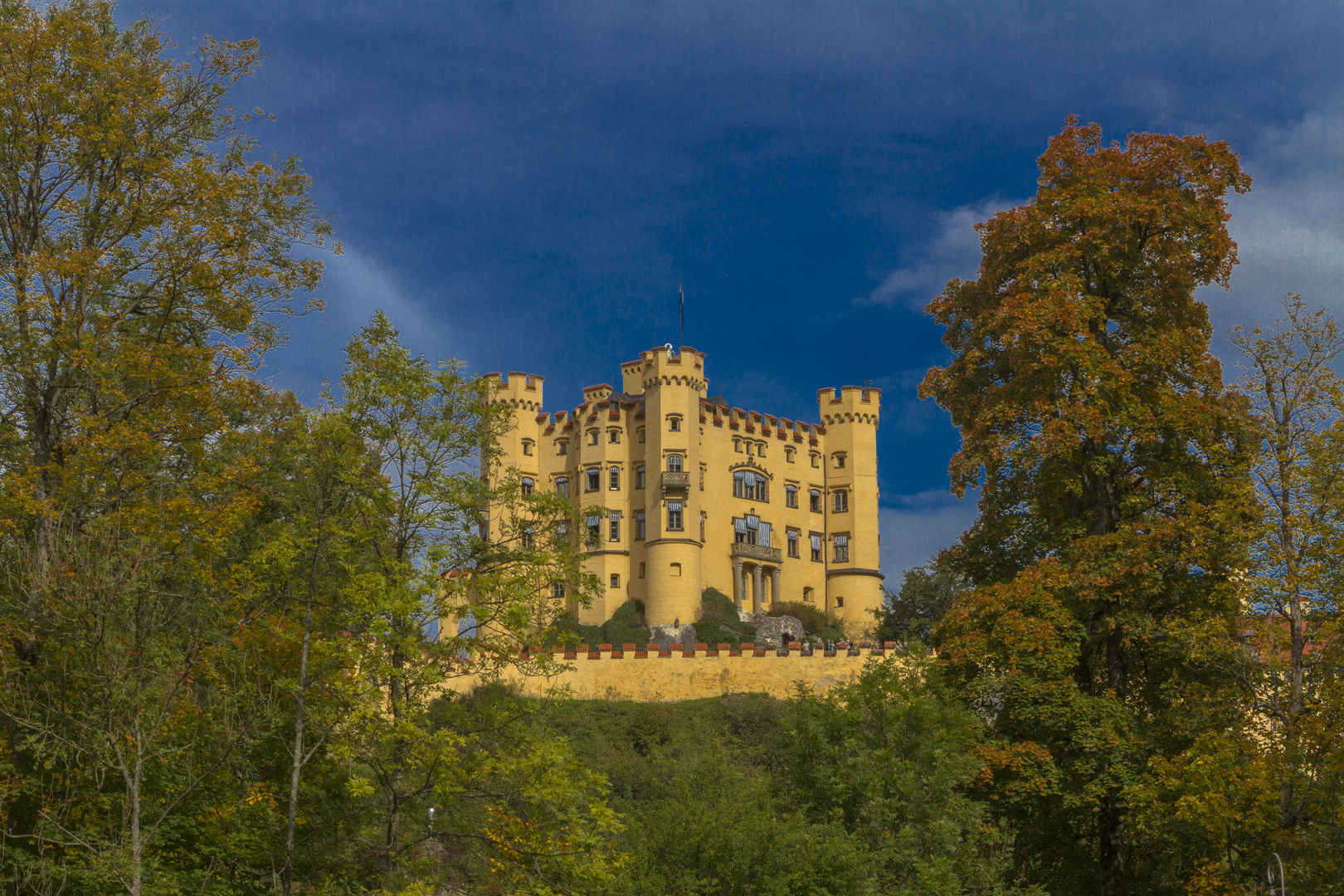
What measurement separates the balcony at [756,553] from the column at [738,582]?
15.6 inches

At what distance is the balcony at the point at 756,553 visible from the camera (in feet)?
224

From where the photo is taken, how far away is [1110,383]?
22.7m

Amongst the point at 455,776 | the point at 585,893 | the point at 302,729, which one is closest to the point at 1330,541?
the point at 585,893

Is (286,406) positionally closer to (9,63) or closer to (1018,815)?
(9,63)

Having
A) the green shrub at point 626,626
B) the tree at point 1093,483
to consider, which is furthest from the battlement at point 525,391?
the tree at point 1093,483

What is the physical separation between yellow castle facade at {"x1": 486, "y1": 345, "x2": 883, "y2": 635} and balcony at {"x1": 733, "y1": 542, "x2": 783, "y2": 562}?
0.24ft

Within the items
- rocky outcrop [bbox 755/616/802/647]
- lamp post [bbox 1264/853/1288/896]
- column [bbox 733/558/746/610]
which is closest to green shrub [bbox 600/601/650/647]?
column [bbox 733/558/746/610]

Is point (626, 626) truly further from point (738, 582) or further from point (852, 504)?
point (852, 504)

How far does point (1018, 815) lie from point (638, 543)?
A: 44964 millimetres

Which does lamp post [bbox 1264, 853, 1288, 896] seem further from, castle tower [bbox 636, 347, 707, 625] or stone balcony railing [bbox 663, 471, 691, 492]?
stone balcony railing [bbox 663, 471, 691, 492]

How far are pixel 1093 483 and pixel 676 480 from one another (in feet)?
140

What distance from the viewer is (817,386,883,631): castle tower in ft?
232

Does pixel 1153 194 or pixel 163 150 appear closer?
pixel 163 150

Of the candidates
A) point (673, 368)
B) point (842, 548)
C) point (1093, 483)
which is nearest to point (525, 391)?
point (673, 368)
